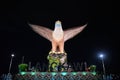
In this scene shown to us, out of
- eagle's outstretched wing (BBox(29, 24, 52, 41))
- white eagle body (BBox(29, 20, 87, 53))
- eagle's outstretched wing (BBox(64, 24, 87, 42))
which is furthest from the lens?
eagle's outstretched wing (BBox(64, 24, 87, 42))

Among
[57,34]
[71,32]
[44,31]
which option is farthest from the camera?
[71,32]

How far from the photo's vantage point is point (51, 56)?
31875 mm

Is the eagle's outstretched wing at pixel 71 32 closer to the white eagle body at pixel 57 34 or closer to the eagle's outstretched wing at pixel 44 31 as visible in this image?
the white eagle body at pixel 57 34

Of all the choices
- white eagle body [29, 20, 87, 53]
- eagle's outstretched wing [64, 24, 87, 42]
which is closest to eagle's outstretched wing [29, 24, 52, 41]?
white eagle body [29, 20, 87, 53]

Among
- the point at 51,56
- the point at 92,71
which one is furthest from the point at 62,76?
the point at 51,56

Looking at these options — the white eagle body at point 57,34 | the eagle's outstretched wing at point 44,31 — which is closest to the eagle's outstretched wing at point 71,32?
the white eagle body at point 57,34

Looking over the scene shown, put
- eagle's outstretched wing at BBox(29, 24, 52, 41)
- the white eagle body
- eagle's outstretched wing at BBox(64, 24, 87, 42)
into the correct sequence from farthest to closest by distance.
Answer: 1. eagle's outstretched wing at BBox(64, 24, 87, 42)
2. eagle's outstretched wing at BBox(29, 24, 52, 41)
3. the white eagle body

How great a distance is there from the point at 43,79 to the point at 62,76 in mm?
→ 2873

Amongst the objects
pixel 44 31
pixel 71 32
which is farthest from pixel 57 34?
pixel 71 32

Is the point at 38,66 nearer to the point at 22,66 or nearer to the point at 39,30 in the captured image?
the point at 22,66

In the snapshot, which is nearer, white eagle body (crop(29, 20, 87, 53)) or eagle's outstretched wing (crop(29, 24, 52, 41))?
white eagle body (crop(29, 20, 87, 53))

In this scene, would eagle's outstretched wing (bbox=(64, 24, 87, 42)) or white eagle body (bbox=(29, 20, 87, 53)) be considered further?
eagle's outstretched wing (bbox=(64, 24, 87, 42))

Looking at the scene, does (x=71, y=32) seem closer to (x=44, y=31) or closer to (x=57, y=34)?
(x=57, y=34)

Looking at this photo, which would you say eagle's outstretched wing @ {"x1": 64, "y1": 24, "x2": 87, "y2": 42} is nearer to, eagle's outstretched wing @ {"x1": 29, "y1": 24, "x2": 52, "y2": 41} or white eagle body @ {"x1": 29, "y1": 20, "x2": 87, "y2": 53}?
white eagle body @ {"x1": 29, "y1": 20, "x2": 87, "y2": 53}
